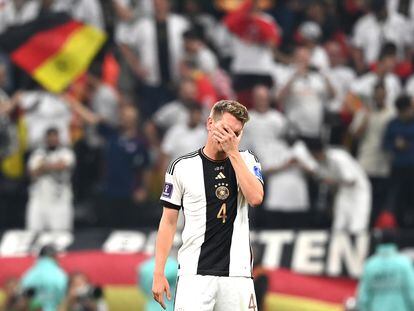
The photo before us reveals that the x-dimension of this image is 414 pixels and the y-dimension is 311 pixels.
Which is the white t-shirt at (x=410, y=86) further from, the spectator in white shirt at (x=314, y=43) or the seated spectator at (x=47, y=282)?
the seated spectator at (x=47, y=282)

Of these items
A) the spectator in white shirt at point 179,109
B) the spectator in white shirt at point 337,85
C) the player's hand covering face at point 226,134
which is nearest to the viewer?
the player's hand covering face at point 226,134

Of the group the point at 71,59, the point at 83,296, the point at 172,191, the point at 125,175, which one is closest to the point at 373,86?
the point at 125,175

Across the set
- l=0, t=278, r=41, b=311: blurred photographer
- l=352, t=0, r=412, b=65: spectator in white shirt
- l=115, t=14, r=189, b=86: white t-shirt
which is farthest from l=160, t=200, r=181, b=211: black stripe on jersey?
l=352, t=0, r=412, b=65: spectator in white shirt

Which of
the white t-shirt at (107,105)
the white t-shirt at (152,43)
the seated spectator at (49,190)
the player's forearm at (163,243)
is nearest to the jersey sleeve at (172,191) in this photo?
the player's forearm at (163,243)

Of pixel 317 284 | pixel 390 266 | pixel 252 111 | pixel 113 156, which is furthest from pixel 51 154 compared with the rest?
pixel 390 266

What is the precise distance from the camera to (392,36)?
20.2 meters

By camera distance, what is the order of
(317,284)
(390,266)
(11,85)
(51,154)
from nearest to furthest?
(390,266) → (317,284) → (51,154) → (11,85)

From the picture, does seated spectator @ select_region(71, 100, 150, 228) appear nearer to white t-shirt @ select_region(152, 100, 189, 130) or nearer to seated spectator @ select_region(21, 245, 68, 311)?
white t-shirt @ select_region(152, 100, 189, 130)

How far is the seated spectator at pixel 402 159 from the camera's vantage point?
Answer: 17734mm

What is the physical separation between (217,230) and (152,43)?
11.2 m

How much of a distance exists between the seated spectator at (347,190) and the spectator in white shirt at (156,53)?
8.79ft

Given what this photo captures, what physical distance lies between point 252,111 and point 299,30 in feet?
9.04

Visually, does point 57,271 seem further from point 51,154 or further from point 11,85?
point 11,85

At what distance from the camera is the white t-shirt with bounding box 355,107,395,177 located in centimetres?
1817
